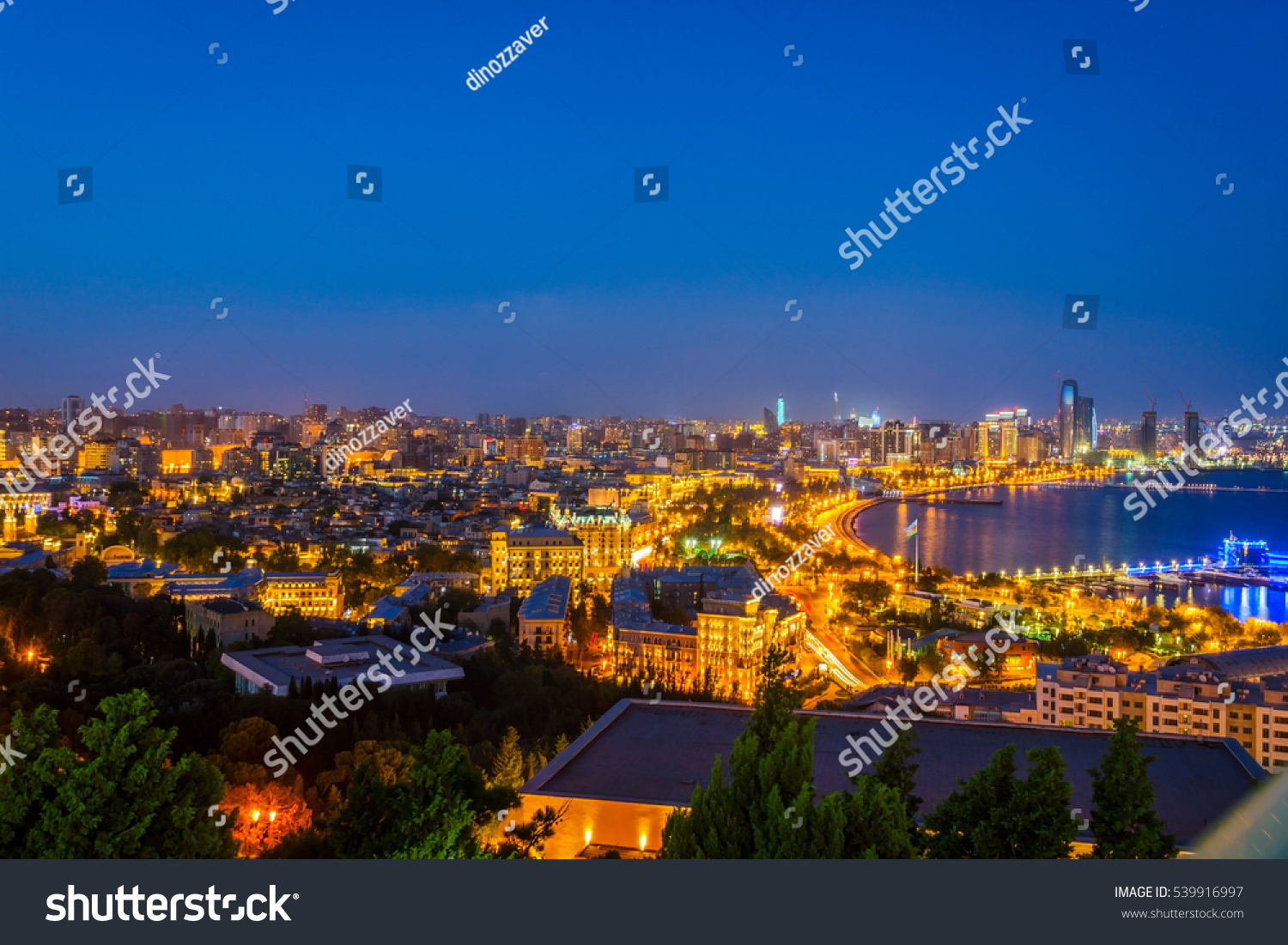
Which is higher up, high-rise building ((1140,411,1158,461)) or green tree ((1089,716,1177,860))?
high-rise building ((1140,411,1158,461))

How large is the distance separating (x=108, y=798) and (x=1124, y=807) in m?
1.96

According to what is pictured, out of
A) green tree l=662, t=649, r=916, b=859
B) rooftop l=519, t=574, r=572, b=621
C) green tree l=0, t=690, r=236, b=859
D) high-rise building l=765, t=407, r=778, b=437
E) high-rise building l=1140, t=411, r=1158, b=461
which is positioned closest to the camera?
green tree l=662, t=649, r=916, b=859

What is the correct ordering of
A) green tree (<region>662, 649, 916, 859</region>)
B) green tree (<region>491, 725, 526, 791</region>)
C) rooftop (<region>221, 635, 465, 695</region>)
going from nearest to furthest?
1. green tree (<region>662, 649, 916, 859</region>)
2. green tree (<region>491, 725, 526, 791</region>)
3. rooftop (<region>221, 635, 465, 695</region>)

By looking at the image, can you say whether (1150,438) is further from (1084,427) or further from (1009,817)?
(1009,817)

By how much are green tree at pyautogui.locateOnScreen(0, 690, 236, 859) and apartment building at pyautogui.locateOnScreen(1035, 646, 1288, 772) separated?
14.6 ft

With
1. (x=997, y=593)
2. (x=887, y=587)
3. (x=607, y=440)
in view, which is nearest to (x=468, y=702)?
(x=887, y=587)

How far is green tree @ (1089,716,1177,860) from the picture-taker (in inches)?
Result: 64.1

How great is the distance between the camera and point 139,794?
173cm

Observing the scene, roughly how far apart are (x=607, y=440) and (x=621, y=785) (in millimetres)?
36804

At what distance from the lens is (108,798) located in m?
1.71

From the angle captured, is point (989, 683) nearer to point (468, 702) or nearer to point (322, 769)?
point (468, 702)

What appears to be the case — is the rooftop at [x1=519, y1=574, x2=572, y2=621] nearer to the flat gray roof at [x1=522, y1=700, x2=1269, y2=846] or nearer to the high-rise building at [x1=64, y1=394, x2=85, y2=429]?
the flat gray roof at [x1=522, y1=700, x2=1269, y2=846]

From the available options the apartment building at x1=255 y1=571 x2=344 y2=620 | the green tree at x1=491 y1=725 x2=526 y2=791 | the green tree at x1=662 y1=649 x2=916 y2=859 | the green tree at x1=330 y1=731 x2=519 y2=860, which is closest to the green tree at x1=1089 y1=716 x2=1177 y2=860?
the green tree at x1=662 y1=649 x2=916 y2=859

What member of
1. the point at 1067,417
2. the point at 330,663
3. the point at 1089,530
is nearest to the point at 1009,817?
the point at 330,663
